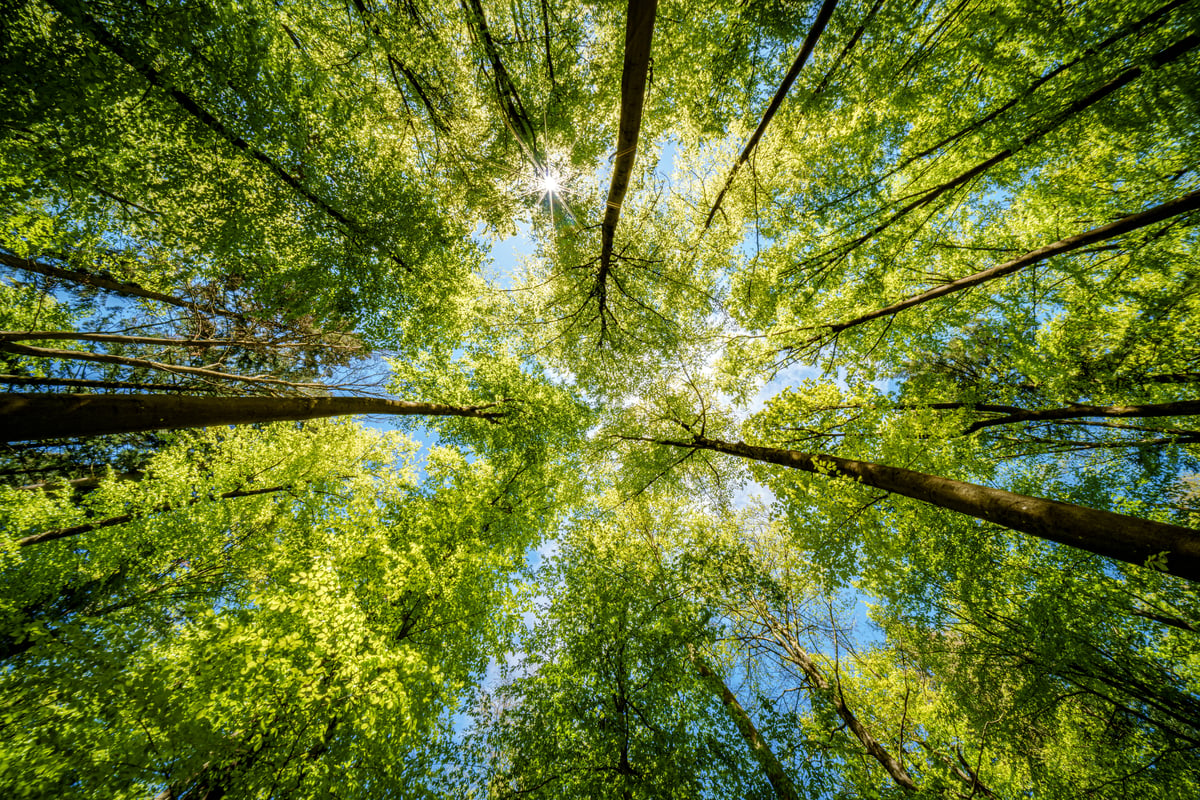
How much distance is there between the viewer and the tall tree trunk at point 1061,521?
8.29ft

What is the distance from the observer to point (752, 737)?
7906mm

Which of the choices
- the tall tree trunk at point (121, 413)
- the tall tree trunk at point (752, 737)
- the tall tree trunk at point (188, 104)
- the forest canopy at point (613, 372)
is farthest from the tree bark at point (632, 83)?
the tall tree trunk at point (752, 737)

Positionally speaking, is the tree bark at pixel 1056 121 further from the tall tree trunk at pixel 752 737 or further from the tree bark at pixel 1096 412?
the tall tree trunk at pixel 752 737

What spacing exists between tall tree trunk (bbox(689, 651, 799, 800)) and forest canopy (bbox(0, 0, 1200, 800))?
0.13m

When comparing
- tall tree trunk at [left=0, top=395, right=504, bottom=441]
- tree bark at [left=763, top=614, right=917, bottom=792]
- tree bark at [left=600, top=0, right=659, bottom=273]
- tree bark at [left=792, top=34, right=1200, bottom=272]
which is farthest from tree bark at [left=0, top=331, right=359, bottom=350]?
tree bark at [left=763, top=614, right=917, bottom=792]

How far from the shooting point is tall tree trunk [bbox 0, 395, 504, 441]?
2451mm

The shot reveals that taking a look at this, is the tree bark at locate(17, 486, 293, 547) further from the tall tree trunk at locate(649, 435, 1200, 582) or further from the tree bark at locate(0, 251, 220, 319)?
the tall tree trunk at locate(649, 435, 1200, 582)

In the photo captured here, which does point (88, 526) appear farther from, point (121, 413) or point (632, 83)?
point (632, 83)

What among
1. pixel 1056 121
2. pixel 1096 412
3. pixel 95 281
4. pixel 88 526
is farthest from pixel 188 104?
pixel 1096 412

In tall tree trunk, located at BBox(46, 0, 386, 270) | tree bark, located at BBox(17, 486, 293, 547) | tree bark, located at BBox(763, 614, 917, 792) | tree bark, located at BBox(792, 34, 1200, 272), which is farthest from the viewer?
tree bark, located at BBox(17, 486, 293, 547)

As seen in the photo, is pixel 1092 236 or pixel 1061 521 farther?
pixel 1092 236

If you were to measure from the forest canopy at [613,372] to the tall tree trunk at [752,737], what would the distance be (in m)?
0.13

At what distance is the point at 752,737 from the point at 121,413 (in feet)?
40.5

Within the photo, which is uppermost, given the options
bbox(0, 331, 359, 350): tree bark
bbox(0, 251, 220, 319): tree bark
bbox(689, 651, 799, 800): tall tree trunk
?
bbox(0, 251, 220, 319): tree bark
